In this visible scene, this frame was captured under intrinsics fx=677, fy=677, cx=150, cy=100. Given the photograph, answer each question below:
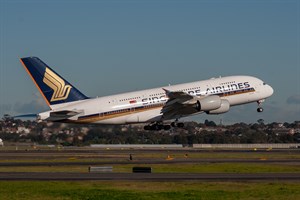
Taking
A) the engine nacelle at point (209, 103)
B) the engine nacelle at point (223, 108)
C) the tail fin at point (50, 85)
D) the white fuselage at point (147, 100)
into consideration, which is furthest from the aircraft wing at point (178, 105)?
the tail fin at point (50, 85)

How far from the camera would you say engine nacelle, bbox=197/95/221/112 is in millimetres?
96100

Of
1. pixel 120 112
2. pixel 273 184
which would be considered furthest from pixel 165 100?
pixel 273 184

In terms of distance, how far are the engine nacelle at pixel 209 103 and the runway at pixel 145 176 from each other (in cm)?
3642

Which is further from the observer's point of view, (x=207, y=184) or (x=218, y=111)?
(x=218, y=111)

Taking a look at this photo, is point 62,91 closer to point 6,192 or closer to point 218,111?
point 218,111

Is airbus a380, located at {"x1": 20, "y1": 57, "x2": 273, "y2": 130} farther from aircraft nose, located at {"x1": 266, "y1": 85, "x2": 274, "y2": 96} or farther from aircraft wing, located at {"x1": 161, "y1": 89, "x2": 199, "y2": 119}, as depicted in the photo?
aircraft nose, located at {"x1": 266, "y1": 85, "x2": 274, "y2": 96}

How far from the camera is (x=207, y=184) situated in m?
50.9

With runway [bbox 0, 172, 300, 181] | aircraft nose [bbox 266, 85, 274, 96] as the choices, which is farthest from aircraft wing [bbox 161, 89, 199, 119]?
runway [bbox 0, 172, 300, 181]

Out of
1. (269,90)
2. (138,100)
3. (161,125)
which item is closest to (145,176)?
(138,100)

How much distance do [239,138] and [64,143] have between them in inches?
2083

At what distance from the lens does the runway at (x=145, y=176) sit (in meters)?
54.9

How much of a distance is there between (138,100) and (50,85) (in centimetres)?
1265

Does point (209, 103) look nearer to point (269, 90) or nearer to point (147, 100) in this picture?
point (147, 100)

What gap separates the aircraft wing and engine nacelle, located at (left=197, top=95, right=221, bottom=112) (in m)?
1.30
